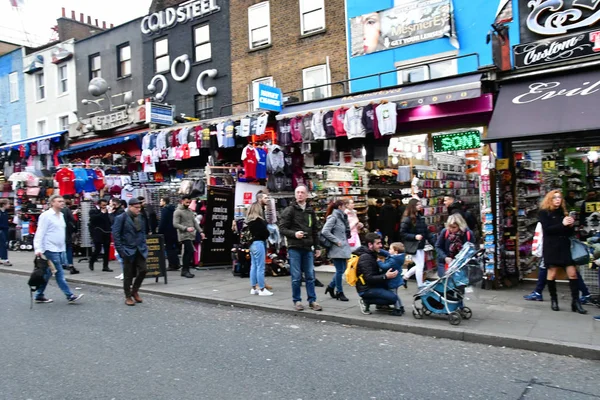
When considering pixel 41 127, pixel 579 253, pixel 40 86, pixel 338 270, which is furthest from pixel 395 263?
pixel 40 86

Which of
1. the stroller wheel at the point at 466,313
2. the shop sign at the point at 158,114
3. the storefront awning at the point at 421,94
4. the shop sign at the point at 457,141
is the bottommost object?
the stroller wheel at the point at 466,313

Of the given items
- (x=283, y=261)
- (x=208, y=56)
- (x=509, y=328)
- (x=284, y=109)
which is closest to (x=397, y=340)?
(x=509, y=328)

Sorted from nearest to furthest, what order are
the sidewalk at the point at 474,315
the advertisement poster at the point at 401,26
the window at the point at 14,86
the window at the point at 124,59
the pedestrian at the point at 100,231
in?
the sidewalk at the point at 474,315, the pedestrian at the point at 100,231, the advertisement poster at the point at 401,26, the window at the point at 124,59, the window at the point at 14,86

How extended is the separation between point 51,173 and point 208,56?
7408 mm

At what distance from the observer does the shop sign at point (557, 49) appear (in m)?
8.88

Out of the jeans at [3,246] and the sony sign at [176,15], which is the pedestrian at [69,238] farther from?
the sony sign at [176,15]

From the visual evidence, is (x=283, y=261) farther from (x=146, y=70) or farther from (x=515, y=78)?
(x=146, y=70)

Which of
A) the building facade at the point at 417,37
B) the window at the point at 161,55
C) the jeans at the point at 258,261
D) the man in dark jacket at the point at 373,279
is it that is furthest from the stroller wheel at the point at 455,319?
the window at the point at 161,55

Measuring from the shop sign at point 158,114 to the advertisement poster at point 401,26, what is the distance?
6.12 meters

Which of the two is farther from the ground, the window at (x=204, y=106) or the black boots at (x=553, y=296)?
the window at (x=204, y=106)

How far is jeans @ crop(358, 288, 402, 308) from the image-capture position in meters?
7.51

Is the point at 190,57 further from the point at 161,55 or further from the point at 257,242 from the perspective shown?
the point at 257,242

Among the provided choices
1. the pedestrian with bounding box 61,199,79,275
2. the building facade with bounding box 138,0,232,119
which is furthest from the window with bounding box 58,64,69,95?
the pedestrian with bounding box 61,199,79,275

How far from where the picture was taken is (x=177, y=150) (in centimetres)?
1433
